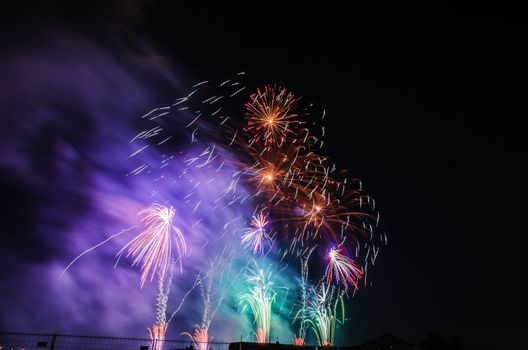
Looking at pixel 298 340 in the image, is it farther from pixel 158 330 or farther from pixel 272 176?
pixel 272 176

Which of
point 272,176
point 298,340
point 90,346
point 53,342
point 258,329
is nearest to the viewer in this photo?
point 53,342

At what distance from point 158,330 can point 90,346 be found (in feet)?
40.1

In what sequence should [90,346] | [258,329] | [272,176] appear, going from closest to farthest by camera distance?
[90,346]
[272,176]
[258,329]

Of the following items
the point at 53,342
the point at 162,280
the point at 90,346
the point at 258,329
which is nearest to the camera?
the point at 53,342

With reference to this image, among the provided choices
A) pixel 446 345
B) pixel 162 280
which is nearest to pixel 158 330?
pixel 162 280

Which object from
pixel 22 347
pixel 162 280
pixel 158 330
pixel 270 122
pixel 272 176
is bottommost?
pixel 22 347

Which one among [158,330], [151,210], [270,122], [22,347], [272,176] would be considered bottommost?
[22,347]

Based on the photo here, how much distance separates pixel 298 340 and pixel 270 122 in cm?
2132

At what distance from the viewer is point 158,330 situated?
2380 centimetres

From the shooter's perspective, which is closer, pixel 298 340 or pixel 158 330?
pixel 158 330

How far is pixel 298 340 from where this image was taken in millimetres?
34625

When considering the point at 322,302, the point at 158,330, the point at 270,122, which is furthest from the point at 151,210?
the point at 322,302

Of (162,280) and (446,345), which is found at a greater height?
(162,280)

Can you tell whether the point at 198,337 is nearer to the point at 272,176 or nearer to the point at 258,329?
the point at 258,329
